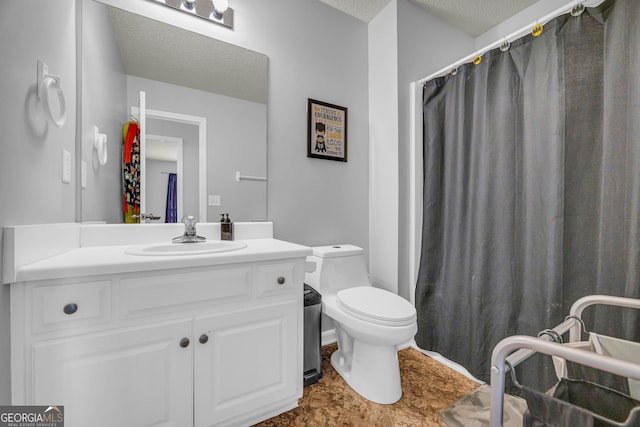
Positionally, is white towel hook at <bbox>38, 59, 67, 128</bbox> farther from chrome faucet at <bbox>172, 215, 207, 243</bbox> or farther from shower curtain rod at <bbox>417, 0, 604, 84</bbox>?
shower curtain rod at <bbox>417, 0, 604, 84</bbox>

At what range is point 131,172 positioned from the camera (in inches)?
55.1

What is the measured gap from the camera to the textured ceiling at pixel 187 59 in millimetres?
1389

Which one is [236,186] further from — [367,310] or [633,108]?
[633,108]

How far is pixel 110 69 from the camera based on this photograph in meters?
1.37

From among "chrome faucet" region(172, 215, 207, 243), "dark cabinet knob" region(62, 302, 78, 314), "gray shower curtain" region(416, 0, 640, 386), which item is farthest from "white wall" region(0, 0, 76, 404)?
"gray shower curtain" region(416, 0, 640, 386)

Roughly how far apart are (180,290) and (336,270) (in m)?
0.96

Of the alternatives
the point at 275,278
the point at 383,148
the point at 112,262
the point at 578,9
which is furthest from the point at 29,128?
the point at 578,9

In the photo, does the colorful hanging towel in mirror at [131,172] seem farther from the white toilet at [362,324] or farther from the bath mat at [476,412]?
the bath mat at [476,412]

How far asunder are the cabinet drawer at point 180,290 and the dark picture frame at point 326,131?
107cm

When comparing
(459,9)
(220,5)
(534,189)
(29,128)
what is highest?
(459,9)

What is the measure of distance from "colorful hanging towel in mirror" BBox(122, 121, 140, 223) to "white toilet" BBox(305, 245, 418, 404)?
104 centimetres

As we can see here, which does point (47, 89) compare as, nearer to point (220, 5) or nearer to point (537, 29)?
point (220, 5)

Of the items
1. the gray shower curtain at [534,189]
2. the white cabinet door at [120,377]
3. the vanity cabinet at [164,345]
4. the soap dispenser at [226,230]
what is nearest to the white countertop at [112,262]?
the vanity cabinet at [164,345]

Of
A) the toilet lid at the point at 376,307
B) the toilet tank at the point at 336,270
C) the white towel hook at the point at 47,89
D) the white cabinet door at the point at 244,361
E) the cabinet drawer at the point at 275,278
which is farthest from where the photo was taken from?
the toilet tank at the point at 336,270
